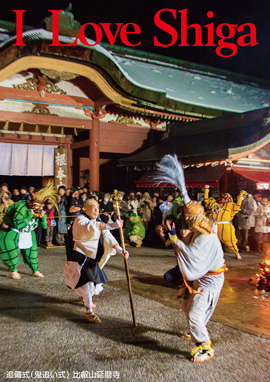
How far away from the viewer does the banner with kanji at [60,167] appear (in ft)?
39.1

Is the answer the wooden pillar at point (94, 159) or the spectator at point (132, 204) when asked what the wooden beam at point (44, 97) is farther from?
the spectator at point (132, 204)

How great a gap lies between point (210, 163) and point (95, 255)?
6889 mm

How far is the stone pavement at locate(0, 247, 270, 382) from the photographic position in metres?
2.86

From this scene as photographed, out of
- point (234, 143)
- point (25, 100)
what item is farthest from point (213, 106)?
point (25, 100)

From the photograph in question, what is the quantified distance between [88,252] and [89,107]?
8.00m

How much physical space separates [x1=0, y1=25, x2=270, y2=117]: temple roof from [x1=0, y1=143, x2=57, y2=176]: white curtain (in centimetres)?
359

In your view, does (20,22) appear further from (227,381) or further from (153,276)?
(227,381)

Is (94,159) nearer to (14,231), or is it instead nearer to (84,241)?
(14,231)

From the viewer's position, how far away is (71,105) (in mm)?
10875

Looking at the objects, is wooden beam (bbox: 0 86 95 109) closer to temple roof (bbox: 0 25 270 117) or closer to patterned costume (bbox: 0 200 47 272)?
temple roof (bbox: 0 25 270 117)

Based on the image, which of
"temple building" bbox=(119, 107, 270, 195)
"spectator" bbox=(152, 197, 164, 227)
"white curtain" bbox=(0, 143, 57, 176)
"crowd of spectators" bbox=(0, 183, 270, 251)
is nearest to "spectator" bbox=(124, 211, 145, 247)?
"crowd of spectators" bbox=(0, 183, 270, 251)

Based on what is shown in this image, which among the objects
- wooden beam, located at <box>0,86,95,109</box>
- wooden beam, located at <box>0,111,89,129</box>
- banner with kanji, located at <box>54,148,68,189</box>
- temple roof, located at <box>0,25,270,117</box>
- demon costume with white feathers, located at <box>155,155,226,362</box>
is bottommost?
demon costume with white feathers, located at <box>155,155,226,362</box>

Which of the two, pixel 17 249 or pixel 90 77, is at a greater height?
pixel 90 77

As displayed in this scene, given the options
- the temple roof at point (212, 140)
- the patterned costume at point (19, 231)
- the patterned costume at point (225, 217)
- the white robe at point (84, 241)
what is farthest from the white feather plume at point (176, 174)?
the temple roof at point (212, 140)
